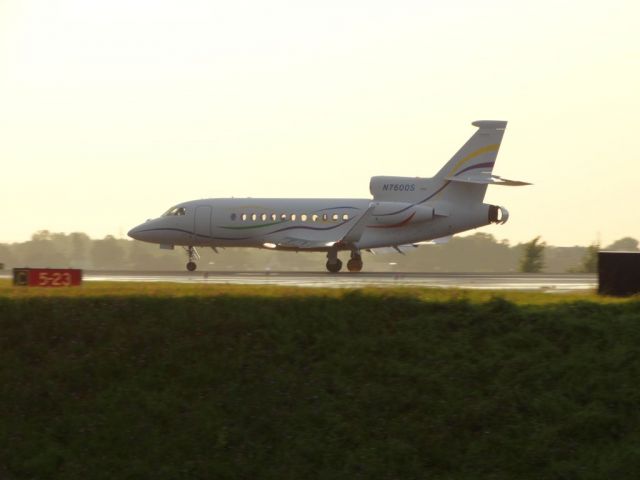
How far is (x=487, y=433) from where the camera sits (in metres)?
22.5

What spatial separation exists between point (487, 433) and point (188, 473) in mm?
5874

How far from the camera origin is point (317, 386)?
23.8 m

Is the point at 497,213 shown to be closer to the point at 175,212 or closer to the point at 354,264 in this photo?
the point at 354,264

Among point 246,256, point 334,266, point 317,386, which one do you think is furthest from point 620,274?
point 246,256

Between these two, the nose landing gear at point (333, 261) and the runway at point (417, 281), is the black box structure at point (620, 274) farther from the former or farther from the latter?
the nose landing gear at point (333, 261)

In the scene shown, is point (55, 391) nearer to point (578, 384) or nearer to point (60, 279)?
point (60, 279)

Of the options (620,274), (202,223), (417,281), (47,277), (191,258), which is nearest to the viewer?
(620,274)

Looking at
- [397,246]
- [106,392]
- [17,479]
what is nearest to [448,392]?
[106,392]

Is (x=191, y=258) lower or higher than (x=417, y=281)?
higher

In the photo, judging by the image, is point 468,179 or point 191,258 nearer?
point 468,179

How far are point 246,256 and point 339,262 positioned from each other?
4337 cm

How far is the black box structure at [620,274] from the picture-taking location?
3091cm

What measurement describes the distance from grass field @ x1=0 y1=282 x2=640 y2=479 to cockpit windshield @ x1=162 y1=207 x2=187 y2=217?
2836 cm

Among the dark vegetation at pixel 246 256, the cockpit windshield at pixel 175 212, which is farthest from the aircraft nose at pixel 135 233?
the dark vegetation at pixel 246 256
